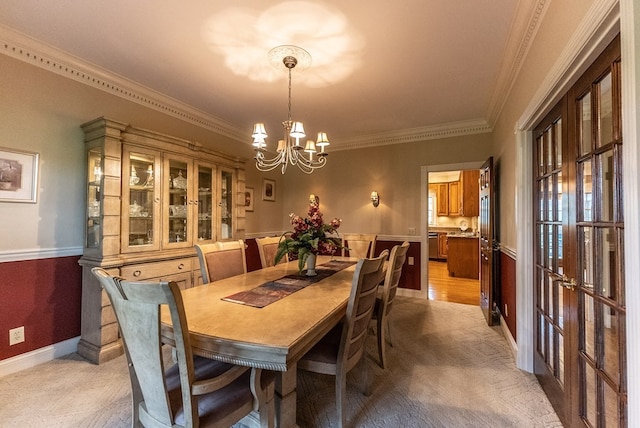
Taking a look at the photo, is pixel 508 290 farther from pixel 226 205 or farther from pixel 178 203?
pixel 178 203

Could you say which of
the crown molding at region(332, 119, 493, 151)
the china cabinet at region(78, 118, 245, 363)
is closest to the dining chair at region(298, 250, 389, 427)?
the china cabinet at region(78, 118, 245, 363)

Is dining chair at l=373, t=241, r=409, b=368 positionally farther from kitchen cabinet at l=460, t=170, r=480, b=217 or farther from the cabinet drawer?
kitchen cabinet at l=460, t=170, r=480, b=217

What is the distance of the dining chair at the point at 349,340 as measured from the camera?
148 cm

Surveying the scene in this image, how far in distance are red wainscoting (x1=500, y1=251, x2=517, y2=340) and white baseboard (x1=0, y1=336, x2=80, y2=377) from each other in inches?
155

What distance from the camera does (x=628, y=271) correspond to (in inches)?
36.0

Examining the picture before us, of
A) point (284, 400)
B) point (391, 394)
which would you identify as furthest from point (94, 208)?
point (391, 394)

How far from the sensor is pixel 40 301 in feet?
7.66

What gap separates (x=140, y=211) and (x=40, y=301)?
102cm

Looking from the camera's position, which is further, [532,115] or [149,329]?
[532,115]

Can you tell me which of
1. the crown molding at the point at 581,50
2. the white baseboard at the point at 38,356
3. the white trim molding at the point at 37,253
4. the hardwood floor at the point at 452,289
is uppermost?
the crown molding at the point at 581,50

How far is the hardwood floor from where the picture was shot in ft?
14.1

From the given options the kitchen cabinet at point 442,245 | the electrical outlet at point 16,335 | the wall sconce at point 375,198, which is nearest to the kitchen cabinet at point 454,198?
the kitchen cabinet at point 442,245

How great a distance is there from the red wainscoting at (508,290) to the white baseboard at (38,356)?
3.93 metres

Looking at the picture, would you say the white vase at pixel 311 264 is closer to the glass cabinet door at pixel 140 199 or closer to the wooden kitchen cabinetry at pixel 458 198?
the glass cabinet door at pixel 140 199
